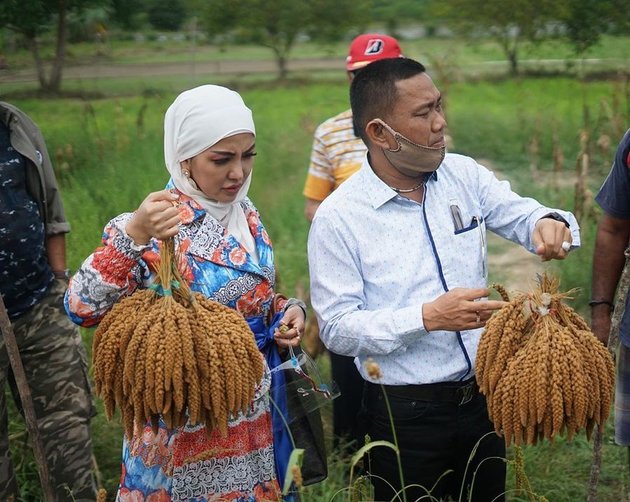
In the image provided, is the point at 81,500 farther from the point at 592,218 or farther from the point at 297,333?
the point at 592,218

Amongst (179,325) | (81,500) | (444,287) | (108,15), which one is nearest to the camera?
(179,325)

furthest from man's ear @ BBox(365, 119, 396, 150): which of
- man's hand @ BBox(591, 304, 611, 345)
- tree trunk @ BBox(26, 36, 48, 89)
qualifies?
tree trunk @ BBox(26, 36, 48, 89)

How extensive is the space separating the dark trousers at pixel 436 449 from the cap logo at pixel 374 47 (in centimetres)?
194

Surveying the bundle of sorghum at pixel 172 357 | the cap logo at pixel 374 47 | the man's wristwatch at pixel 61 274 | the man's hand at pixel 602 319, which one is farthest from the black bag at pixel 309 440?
the cap logo at pixel 374 47

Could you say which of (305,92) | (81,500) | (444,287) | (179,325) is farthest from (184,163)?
(305,92)

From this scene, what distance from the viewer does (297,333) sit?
2943mm

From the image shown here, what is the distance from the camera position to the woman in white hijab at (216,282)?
2.81 meters

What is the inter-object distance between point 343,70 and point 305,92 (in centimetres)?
36

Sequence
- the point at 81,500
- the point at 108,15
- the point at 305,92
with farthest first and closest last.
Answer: the point at 305,92 → the point at 108,15 → the point at 81,500

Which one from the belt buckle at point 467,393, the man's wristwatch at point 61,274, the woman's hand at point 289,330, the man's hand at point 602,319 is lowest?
the belt buckle at point 467,393

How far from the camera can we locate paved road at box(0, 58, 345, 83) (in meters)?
6.10

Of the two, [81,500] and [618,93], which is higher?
[618,93]

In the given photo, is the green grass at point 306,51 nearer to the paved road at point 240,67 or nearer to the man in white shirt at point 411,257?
the paved road at point 240,67

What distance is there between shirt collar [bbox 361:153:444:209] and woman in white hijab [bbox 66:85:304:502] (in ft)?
1.25
